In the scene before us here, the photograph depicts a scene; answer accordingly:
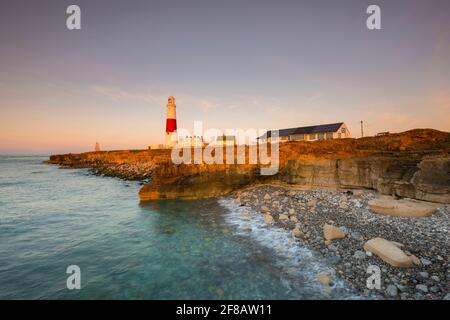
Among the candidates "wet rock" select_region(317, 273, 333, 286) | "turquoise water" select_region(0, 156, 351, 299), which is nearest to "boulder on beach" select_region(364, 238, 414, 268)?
"turquoise water" select_region(0, 156, 351, 299)

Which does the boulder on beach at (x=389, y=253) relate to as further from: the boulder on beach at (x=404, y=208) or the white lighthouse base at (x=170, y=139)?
the white lighthouse base at (x=170, y=139)

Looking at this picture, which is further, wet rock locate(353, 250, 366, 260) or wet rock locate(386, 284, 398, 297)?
wet rock locate(353, 250, 366, 260)

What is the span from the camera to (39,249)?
35.3 ft

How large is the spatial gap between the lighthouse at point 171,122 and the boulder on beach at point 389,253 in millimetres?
40431

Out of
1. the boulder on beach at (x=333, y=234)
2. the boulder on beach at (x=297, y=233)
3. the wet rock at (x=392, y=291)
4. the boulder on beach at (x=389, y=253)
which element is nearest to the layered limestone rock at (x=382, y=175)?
the boulder on beach at (x=333, y=234)

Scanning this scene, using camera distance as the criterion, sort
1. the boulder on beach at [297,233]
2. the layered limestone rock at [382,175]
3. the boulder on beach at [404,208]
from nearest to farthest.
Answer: the boulder on beach at [297,233] → the boulder on beach at [404,208] → the layered limestone rock at [382,175]

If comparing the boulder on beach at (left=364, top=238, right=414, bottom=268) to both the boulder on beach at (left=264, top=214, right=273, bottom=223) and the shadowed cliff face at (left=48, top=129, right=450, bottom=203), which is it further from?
the shadowed cliff face at (left=48, top=129, right=450, bottom=203)

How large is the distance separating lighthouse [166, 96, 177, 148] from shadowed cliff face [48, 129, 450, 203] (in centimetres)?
2430

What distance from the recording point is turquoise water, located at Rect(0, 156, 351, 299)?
697cm

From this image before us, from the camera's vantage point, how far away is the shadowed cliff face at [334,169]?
45.9 ft

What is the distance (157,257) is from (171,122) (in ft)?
122
